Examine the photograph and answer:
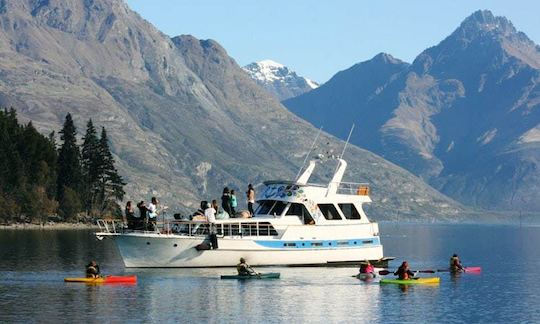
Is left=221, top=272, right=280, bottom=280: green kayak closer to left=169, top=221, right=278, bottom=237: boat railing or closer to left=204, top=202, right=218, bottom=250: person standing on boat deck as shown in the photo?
left=204, top=202, right=218, bottom=250: person standing on boat deck

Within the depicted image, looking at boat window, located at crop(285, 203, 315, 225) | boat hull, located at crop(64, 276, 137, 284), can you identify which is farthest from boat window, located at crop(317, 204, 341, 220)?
boat hull, located at crop(64, 276, 137, 284)

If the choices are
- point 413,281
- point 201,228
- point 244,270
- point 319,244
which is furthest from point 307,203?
point 413,281

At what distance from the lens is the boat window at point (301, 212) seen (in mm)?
95125

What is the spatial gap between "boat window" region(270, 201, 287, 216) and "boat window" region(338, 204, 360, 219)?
5381 mm

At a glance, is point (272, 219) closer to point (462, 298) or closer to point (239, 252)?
point (239, 252)

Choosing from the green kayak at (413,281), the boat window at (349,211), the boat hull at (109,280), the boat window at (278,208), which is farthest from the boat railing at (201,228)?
the green kayak at (413,281)

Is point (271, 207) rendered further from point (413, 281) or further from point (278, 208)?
point (413, 281)

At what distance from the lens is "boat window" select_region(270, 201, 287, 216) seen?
3750 inches

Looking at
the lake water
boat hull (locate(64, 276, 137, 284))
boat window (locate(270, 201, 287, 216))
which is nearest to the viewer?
the lake water

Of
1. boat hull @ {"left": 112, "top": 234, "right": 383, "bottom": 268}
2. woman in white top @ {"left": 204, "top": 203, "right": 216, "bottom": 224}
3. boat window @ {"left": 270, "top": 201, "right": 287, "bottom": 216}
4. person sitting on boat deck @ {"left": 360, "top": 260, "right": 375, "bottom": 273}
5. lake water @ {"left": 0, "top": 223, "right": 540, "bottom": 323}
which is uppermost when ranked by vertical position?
boat window @ {"left": 270, "top": 201, "right": 287, "bottom": 216}

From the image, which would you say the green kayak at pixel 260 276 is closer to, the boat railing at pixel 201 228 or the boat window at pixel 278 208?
the boat railing at pixel 201 228

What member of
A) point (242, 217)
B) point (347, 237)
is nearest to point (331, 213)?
point (347, 237)

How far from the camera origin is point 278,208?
313 ft

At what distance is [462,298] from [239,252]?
2042 cm
